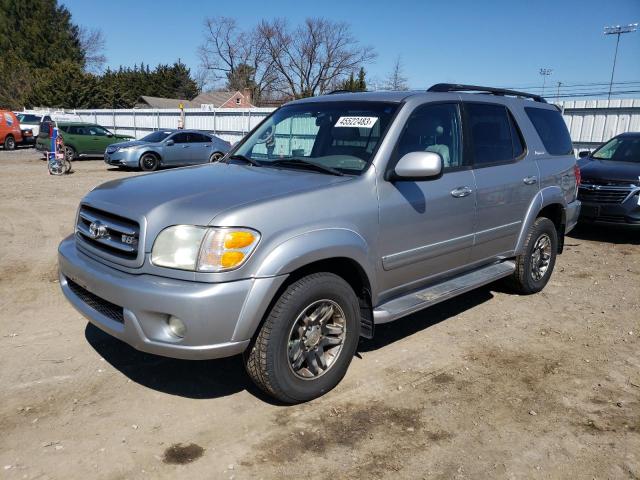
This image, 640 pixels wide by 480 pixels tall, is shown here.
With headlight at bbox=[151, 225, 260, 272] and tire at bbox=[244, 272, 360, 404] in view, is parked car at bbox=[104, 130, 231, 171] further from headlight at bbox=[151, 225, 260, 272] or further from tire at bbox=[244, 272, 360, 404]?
headlight at bbox=[151, 225, 260, 272]

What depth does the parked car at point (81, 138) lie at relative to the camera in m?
20.6

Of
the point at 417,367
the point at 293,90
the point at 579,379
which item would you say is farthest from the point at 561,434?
the point at 293,90

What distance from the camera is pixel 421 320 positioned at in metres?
4.90

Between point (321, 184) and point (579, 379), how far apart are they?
2.39 meters

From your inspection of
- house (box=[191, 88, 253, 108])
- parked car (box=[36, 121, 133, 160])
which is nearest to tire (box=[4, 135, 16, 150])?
parked car (box=[36, 121, 133, 160])

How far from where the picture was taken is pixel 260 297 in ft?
9.53

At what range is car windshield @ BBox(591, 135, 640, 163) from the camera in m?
9.08

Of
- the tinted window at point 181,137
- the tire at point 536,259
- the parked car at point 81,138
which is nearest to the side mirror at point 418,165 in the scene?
the tire at point 536,259

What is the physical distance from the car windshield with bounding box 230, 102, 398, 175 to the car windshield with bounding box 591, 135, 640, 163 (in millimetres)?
7031

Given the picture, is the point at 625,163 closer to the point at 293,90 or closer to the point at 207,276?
the point at 207,276

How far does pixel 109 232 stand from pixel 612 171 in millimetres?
7925

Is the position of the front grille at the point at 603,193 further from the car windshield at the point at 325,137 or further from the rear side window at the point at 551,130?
the car windshield at the point at 325,137

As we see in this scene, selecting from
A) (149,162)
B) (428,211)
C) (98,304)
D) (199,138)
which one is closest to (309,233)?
(428,211)

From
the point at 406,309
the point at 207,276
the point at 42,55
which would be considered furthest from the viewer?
the point at 42,55
